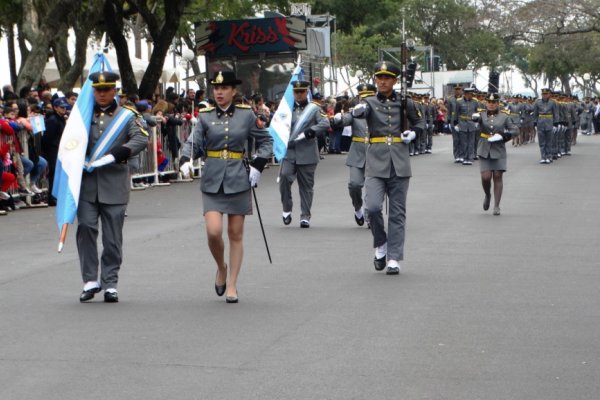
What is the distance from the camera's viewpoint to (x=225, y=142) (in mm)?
9992

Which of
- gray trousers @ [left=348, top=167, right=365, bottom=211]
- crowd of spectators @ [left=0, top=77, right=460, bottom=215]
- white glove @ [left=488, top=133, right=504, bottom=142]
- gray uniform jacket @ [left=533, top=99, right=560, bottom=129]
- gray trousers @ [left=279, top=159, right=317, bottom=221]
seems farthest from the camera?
gray uniform jacket @ [left=533, top=99, right=560, bottom=129]

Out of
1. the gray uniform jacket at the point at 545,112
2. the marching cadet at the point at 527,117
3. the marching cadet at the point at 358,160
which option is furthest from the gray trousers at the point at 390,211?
the marching cadet at the point at 527,117

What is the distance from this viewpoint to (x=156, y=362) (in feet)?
24.5

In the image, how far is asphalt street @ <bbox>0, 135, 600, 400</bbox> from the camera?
697 centimetres

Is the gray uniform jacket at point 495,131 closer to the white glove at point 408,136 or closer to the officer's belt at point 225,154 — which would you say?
the white glove at point 408,136

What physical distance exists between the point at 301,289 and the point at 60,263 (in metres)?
3.03

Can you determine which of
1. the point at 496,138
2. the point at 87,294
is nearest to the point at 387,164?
the point at 87,294

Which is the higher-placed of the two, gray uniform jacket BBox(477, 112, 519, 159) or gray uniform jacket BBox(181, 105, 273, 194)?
gray uniform jacket BBox(181, 105, 273, 194)

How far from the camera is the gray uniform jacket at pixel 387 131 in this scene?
38.0ft

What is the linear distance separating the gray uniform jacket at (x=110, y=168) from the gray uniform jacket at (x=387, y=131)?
7.78 feet

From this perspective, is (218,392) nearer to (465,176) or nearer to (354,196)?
(354,196)

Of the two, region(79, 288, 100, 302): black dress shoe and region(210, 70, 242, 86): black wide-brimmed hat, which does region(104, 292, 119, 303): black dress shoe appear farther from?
region(210, 70, 242, 86): black wide-brimmed hat

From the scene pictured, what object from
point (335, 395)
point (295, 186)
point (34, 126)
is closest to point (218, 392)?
point (335, 395)

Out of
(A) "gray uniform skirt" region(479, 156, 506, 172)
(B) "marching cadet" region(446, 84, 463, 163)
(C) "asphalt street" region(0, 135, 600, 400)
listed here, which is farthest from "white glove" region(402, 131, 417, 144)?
(B) "marching cadet" region(446, 84, 463, 163)
